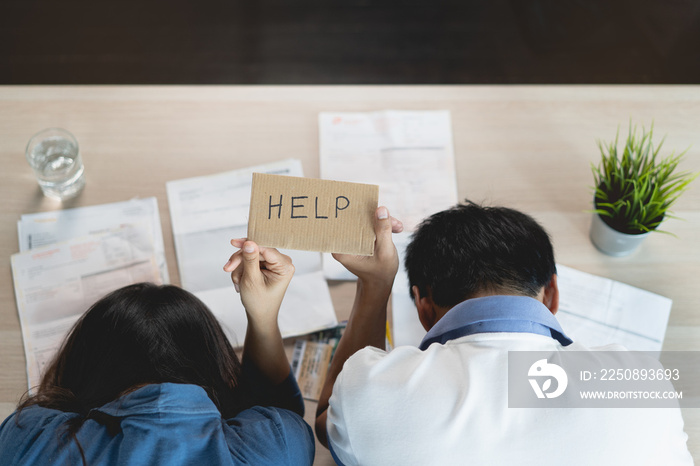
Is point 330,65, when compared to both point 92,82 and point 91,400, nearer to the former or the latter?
point 92,82

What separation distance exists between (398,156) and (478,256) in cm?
40

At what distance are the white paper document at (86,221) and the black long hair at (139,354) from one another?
25 cm

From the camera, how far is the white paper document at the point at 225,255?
1.01 meters

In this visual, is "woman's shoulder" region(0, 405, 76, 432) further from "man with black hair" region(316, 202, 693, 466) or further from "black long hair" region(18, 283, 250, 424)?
"man with black hair" region(316, 202, 693, 466)

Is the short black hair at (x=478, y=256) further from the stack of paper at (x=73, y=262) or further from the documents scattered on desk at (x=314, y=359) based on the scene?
the stack of paper at (x=73, y=262)

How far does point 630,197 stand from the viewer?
0.97 meters

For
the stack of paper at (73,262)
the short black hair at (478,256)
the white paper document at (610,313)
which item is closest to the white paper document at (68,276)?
the stack of paper at (73,262)

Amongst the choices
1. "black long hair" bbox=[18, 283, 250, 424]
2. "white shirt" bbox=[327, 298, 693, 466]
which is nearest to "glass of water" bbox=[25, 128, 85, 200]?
"black long hair" bbox=[18, 283, 250, 424]

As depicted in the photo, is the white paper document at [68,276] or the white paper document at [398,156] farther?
the white paper document at [398,156]

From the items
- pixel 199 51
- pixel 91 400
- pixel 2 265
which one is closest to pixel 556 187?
pixel 91 400

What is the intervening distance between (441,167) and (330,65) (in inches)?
43.5

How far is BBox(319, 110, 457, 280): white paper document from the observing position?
111cm

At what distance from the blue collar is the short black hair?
2.4 inches

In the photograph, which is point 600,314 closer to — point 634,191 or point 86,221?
point 634,191
